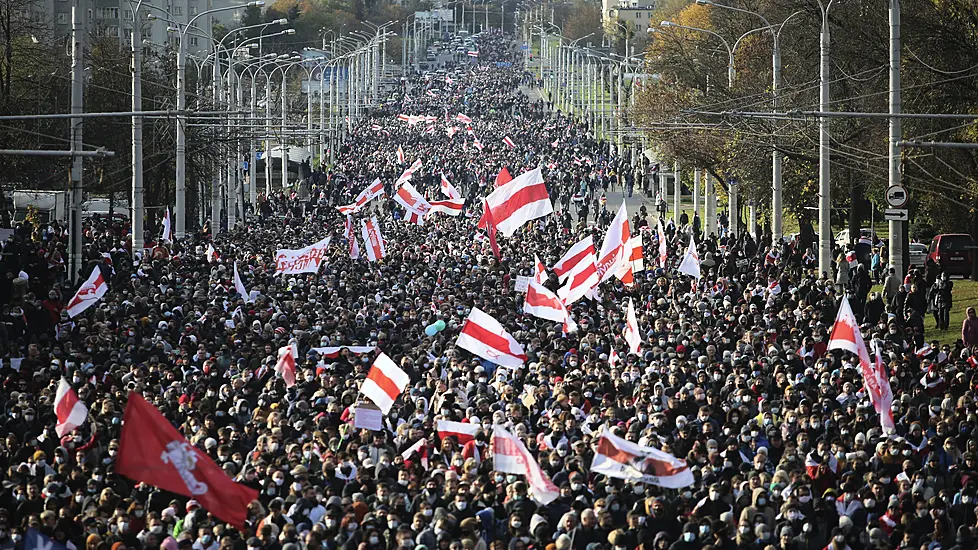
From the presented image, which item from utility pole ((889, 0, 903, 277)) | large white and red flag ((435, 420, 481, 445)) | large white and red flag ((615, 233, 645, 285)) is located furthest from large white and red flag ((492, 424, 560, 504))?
utility pole ((889, 0, 903, 277))

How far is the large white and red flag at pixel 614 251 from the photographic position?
32.0 m

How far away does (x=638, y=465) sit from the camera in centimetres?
1555

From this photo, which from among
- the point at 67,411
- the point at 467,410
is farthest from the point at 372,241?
the point at 67,411

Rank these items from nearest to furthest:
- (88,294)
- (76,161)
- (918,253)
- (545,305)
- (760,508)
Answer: (760,508) < (545,305) < (88,294) < (76,161) < (918,253)

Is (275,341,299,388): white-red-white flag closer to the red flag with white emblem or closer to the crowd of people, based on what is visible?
the crowd of people

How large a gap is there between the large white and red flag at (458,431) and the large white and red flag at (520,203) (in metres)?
18.6

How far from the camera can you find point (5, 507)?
53.1 ft

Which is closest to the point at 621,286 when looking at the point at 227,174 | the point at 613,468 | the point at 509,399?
the point at 509,399

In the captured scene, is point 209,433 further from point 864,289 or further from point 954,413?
point 864,289

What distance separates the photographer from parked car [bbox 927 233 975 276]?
42219 mm

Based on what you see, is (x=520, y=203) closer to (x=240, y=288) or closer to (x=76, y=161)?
(x=240, y=288)

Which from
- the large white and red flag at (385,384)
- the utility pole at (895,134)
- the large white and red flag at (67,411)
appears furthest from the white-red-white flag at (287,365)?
the utility pole at (895,134)

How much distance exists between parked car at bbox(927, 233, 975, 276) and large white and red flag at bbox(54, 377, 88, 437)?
27200mm

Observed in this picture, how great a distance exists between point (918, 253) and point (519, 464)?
33240 millimetres
